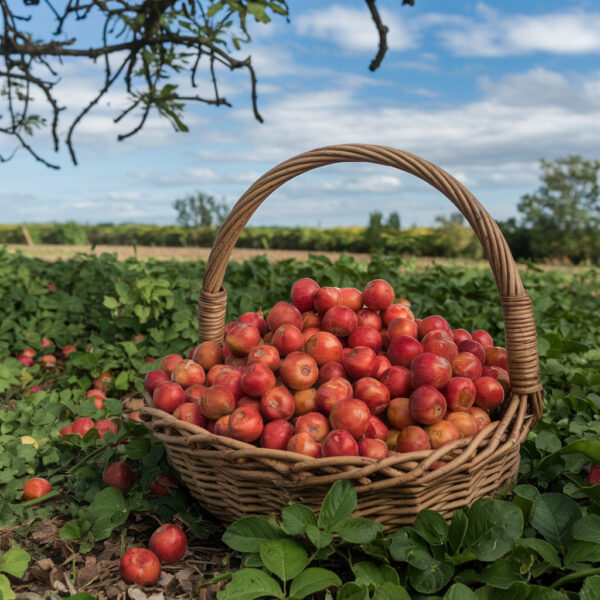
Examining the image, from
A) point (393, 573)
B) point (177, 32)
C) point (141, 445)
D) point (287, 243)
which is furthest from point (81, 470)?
point (287, 243)

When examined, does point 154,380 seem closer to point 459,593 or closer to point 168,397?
point 168,397

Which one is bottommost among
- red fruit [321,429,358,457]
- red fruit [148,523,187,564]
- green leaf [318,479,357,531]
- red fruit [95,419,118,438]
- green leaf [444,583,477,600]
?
red fruit [148,523,187,564]

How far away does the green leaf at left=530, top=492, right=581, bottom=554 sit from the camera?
1.85 meters

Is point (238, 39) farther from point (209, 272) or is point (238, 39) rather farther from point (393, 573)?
point (393, 573)

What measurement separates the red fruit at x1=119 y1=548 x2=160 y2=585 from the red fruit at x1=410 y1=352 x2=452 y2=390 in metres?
1.06

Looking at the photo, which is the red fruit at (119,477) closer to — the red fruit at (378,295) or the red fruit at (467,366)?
the red fruit at (378,295)

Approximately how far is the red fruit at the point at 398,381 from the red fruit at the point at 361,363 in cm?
6

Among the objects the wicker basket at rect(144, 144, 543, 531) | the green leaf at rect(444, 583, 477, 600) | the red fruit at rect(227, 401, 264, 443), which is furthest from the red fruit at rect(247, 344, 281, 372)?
the green leaf at rect(444, 583, 477, 600)

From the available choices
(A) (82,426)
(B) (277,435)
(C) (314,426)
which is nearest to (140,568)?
(B) (277,435)

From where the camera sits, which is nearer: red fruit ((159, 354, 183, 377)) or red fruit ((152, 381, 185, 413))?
red fruit ((152, 381, 185, 413))

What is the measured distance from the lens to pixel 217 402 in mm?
1997

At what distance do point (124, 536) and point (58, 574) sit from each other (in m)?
0.24

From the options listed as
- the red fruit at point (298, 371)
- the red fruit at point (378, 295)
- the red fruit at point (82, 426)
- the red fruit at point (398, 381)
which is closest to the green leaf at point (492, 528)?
the red fruit at point (398, 381)

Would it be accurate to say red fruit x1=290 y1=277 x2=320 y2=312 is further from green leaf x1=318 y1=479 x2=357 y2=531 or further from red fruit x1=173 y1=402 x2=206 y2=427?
green leaf x1=318 y1=479 x2=357 y2=531
